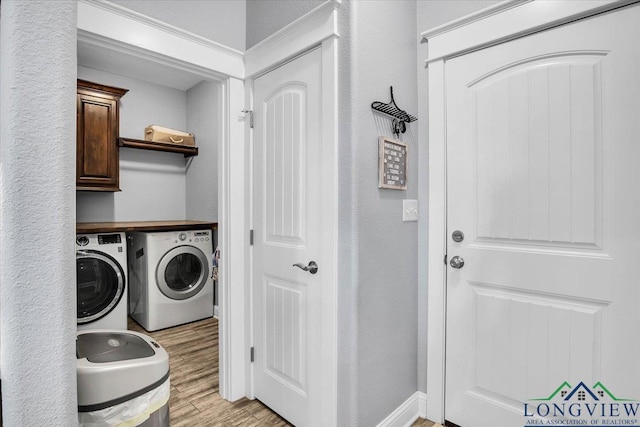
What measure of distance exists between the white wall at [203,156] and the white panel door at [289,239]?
1.91 metres

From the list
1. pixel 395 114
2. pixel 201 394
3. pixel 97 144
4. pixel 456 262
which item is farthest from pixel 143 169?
pixel 456 262

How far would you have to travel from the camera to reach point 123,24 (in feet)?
4.96

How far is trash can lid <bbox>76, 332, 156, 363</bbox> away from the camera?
3.82 feet

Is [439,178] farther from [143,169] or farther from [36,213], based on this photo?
[143,169]

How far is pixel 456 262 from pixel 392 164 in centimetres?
60

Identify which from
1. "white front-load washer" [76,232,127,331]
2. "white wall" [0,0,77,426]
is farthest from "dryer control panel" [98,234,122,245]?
"white wall" [0,0,77,426]

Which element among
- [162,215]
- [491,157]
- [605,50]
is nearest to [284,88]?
[491,157]

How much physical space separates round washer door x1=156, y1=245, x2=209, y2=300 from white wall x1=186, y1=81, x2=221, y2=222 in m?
0.49

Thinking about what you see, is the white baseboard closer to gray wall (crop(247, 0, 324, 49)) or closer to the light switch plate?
the light switch plate

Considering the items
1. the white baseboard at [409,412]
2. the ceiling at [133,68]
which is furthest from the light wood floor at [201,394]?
the ceiling at [133,68]

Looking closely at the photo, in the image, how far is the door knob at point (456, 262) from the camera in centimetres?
168

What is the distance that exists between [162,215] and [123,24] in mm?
2868

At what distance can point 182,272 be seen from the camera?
3424 mm

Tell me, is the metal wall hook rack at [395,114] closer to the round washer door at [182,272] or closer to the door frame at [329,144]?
the door frame at [329,144]
